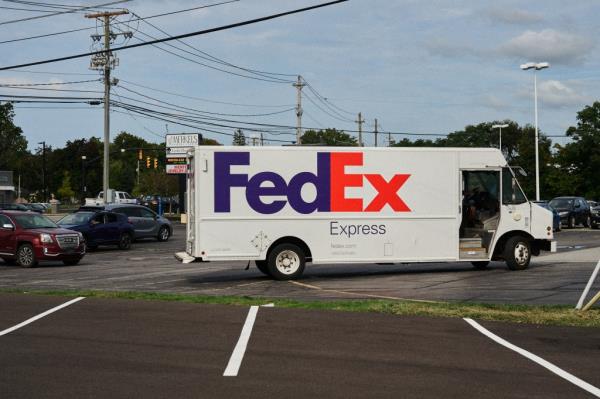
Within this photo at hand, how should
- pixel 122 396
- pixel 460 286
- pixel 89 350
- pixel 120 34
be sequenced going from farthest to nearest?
pixel 120 34
pixel 460 286
pixel 89 350
pixel 122 396

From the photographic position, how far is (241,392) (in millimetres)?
6734

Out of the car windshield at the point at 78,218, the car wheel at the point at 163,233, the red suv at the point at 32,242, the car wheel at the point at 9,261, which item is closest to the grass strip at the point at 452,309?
→ the red suv at the point at 32,242

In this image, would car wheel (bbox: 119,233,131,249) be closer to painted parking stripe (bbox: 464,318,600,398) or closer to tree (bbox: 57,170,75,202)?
painted parking stripe (bbox: 464,318,600,398)

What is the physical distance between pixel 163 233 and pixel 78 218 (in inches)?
284

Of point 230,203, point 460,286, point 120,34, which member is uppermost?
point 120,34

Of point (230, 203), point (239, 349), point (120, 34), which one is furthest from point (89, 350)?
point (120, 34)

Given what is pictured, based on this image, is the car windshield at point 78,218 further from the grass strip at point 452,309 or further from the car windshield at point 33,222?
the grass strip at point 452,309

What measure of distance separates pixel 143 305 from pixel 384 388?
6484mm

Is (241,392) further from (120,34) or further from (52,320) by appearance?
(120,34)

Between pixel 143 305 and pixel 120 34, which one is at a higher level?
pixel 120 34

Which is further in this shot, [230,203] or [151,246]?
[151,246]

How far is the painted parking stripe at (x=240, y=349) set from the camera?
300 inches

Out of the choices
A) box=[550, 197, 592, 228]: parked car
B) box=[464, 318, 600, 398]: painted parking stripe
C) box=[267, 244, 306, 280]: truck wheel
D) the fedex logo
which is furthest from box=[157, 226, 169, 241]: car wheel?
box=[464, 318, 600, 398]: painted parking stripe

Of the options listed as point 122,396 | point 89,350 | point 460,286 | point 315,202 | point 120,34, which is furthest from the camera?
point 120,34
